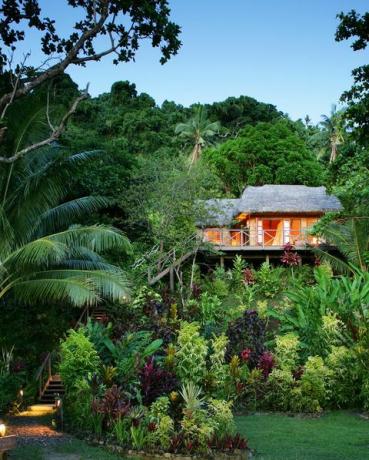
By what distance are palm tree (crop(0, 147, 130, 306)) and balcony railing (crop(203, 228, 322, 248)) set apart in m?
10.7

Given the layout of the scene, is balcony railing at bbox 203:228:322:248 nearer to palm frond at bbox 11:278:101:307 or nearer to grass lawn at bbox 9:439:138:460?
palm frond at bbox 11:278:101:307

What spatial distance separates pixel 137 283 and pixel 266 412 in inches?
312

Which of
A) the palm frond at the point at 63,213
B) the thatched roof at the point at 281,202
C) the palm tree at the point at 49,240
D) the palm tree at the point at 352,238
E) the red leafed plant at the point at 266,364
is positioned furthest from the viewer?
the thatched roof at the point at 281,202

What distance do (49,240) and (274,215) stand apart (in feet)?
56.2

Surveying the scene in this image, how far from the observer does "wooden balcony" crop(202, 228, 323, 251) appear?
1033 inches

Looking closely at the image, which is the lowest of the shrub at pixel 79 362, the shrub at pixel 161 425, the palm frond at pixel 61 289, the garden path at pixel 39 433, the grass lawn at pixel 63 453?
the grass lawn at pixel 63 453

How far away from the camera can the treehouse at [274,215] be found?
27.6 metres

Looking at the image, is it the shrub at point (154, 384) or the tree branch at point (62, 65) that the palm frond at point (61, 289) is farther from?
the tree branch at point (62, 65)

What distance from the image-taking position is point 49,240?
508 inches

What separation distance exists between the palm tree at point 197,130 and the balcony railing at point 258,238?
11.6 m

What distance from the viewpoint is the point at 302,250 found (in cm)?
2628

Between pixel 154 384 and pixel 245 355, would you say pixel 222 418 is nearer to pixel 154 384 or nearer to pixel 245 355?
pixel 154 384

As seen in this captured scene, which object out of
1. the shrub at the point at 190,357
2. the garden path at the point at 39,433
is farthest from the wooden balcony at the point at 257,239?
the shrub at the point at 190,357

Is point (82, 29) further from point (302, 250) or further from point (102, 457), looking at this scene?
point (302, 250)
